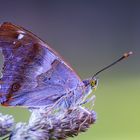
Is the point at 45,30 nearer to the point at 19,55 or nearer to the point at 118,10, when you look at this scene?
the point at 118,10

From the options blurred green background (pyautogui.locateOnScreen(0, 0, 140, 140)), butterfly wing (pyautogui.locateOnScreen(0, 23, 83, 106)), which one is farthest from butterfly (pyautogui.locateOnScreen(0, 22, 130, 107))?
blurred green background (pyautogui.locateOnScreen(0, 0, 140, 140))

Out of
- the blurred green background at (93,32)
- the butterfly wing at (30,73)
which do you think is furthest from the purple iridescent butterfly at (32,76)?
the blurred green background at (93,32)

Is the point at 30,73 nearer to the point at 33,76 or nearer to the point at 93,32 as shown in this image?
the point at 33,76

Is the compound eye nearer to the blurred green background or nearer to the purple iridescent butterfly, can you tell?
the purple iridescent butterfly

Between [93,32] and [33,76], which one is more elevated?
[93,32]

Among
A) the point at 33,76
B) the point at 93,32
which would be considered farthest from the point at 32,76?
the point at 93,32

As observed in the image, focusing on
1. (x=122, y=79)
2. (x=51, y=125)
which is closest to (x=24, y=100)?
(x=51, y=125)

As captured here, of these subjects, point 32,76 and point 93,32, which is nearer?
point 32,76
